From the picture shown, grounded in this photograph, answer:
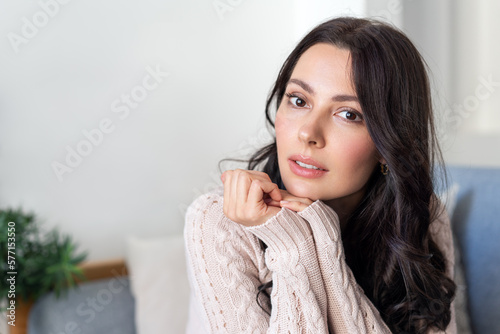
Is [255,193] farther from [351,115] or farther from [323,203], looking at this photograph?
[351,115]

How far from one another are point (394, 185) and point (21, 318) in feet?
4.63

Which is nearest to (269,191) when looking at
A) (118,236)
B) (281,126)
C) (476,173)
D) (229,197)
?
(229,197)

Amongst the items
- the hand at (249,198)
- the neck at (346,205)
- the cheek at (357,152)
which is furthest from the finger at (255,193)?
the neck at (346,205)

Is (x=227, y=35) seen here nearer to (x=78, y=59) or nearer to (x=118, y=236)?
(x=78, y=59)

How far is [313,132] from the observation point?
108 centimetres

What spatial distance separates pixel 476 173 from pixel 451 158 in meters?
0.64

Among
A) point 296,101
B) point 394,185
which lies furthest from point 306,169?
point 394,185

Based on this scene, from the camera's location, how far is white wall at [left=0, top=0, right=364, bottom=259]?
1.94m

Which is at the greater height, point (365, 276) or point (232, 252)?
point (232, 252)

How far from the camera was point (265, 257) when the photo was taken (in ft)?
3.61

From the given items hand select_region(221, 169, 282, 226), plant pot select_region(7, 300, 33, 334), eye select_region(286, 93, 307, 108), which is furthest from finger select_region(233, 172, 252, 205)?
plant pot select_region(7, 300, 33, 334)

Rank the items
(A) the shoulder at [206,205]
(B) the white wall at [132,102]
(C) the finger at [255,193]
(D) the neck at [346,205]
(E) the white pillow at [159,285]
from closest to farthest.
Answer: (C) the finger at [255,193]
(A) the shoulder at [206,205]
(D) the neck at [346,205]
(E) the white pillow at [159,285]
(B) the white wall at [132,102]

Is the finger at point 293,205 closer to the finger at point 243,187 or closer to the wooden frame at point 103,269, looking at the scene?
the finger at point 243,187

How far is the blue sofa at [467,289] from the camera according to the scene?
1.58m
